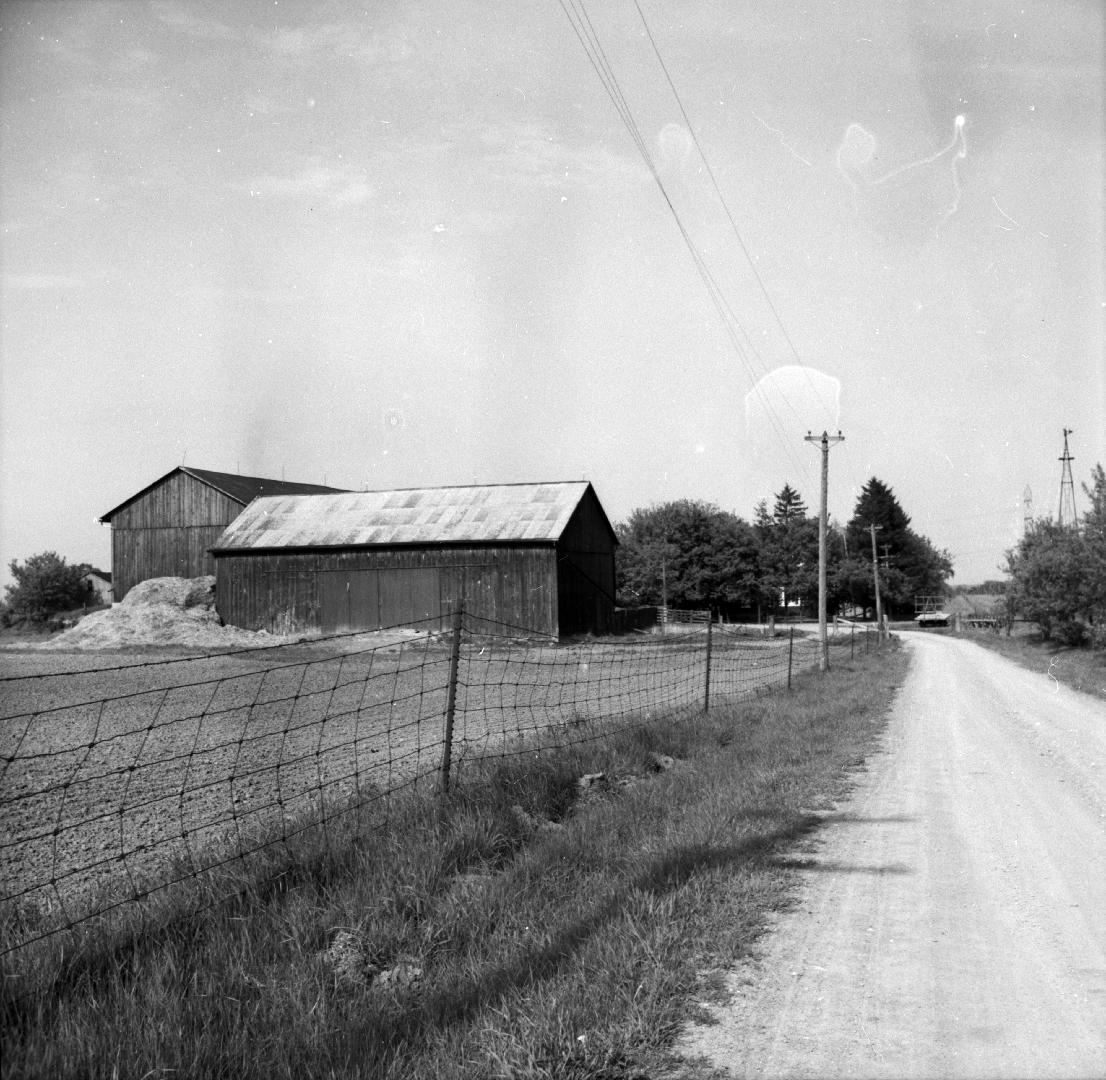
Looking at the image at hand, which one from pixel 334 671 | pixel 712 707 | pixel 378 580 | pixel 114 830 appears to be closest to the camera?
pixel 114 830

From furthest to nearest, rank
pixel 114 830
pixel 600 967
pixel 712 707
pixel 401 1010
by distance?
pixel 712 707 < pixel 114 830 < pixel 600 967 < pixel 401 1010

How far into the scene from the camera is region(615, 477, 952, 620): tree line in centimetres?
7312

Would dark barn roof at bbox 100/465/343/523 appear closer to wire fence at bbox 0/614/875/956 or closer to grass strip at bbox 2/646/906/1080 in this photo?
wire fence at bbox 0/614/875/956

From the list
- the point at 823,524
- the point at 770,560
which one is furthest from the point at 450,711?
the point at 770,560

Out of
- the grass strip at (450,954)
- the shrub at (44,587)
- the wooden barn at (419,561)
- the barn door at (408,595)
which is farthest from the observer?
the shrub at (44,587)

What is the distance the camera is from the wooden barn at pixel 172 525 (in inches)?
1695

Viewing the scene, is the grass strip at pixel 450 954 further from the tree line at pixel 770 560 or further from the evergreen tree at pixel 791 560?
the evergreen tree at pixel 791 560

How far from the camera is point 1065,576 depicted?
3631cm

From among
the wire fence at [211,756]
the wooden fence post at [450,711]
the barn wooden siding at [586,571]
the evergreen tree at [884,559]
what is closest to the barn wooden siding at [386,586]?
the barn wooden siding at [586,571]

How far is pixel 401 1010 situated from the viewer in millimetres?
3857

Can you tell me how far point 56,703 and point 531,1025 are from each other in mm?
15268

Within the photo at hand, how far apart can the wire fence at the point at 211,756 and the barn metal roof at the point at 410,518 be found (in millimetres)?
13401

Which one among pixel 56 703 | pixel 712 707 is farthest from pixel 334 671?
pixel 712 707

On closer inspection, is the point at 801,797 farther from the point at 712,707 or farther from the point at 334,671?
the point at 334,671
